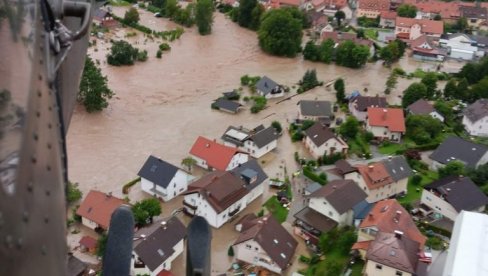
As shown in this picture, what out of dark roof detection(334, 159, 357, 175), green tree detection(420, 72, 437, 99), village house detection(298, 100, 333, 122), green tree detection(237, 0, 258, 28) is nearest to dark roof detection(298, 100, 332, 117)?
village house detection(298, 100, 333, 122)

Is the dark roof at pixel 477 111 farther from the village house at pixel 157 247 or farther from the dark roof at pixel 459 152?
the village house at pixel 157 247

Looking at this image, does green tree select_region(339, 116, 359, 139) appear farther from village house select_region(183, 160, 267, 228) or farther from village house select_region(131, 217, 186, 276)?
village house select_region(131, 217, 186, 276)

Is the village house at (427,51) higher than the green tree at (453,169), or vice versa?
the green tree at (453,169)

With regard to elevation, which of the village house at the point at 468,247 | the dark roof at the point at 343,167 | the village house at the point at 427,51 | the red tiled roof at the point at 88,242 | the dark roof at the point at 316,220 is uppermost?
the village house at the point at 468,247

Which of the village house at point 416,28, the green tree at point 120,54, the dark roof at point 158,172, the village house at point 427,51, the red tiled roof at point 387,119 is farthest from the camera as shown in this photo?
the village house at point 416,28

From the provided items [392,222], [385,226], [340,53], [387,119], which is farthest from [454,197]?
[340,53]

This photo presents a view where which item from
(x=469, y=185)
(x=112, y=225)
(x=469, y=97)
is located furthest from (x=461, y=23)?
(x=112, y=225)

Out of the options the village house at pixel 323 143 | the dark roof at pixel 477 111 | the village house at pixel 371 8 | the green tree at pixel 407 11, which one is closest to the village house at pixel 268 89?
the village house at pixel 323 143
